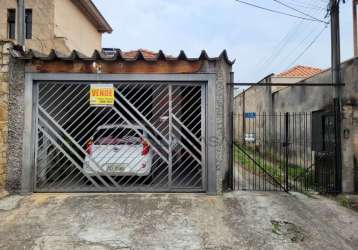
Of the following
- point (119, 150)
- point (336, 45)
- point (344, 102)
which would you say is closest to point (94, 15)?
point (119, 150)

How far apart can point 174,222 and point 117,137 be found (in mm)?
2948

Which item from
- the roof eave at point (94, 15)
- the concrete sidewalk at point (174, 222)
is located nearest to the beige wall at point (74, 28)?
the roof eave at point (94, 15)

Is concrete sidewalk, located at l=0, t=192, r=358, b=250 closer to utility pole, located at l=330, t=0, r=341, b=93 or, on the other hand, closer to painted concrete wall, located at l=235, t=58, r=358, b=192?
painted concrete wall, located at l=235, t=58, r=358, b=192

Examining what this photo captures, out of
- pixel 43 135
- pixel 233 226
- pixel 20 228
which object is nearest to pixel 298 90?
pixel 233 226

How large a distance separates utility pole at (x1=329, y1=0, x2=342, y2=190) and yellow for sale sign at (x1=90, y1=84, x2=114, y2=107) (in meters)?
4.78

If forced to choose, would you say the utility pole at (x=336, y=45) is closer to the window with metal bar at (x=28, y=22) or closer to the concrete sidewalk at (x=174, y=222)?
the concrete sidewalk at (x=174, y=222)

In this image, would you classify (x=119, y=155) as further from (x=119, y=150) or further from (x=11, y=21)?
(x=11, y=21)

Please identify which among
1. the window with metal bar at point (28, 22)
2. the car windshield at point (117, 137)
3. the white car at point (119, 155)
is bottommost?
the white car at point (119, 155)

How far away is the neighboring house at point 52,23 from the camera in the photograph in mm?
14219

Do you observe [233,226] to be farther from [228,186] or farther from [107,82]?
[107,82]

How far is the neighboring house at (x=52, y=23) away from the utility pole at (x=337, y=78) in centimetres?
1104

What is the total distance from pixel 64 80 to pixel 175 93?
8.25 feet

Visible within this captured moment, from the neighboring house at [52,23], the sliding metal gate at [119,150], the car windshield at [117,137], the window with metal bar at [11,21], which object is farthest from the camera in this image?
the window with metal bar at [11,21]

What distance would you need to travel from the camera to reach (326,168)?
7180mm
